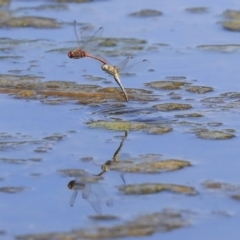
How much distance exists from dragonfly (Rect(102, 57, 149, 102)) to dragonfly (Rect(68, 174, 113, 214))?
138 cm

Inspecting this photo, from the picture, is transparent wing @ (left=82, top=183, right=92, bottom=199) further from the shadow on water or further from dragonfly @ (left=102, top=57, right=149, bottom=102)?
dragonfly @ (left=102, top=57, right=149, bottom=102)

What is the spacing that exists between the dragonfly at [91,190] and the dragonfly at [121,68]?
1377 millimetres

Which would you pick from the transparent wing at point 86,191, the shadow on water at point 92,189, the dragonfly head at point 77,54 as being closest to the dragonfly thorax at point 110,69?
the dragonfly head at point 77,54

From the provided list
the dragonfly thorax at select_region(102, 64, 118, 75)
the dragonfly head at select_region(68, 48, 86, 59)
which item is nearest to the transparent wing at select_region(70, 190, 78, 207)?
the dragonfly thorax at select_region(102, 64, 118, 75)

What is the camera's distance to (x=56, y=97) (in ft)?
18.0

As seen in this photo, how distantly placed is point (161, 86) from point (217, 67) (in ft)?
1.87

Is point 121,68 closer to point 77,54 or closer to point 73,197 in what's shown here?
point 77,54

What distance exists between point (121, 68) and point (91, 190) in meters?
A: 1.80

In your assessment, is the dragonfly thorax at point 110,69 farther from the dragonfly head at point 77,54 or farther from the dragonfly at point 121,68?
the dragonfly head at point 77,54

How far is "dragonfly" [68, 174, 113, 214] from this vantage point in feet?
12.6

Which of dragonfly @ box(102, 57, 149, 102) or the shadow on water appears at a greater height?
the shadow on water

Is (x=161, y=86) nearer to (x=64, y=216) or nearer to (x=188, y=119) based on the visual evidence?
(x=188, y=119)

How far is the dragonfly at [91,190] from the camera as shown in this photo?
383 cm

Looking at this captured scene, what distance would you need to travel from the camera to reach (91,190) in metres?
3.97
